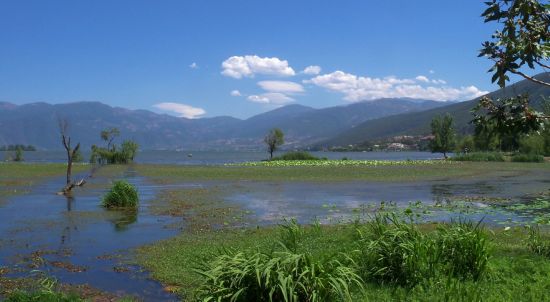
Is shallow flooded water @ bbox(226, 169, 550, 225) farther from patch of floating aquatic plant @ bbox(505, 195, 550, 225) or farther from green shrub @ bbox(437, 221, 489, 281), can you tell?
green shrub @ bbox(437, 221, 489, 281)

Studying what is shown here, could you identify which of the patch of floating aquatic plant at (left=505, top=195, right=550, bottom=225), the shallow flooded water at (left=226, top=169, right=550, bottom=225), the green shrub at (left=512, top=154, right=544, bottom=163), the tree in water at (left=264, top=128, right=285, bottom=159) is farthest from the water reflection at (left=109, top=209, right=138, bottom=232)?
the tree in water at (left=264, top=128, right=285, bottom=159)

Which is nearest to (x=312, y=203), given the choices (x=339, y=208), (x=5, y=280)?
(x=339, y=208)

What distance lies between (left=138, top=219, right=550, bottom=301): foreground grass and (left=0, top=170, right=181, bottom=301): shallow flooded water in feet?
2.42

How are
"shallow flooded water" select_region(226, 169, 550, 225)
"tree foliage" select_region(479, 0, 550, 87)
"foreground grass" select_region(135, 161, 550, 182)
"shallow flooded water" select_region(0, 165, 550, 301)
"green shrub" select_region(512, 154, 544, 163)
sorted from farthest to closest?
"green shrub" select_region(512, 154, 544, 163), "foreground grass" select_region(135, 161, 550, 182), "shallow flooded water" select_region(226, 169, 550, 225), "shallow flooded water" select_region(0, 165, 550, 301), "tree foliage" select_region(479, 0, 550, 87)

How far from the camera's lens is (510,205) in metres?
25.0

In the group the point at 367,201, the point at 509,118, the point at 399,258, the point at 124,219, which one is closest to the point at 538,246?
the point at 399,258

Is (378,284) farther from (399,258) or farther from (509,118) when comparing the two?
(509,118)

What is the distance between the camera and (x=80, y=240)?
17.4 metres

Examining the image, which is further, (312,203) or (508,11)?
(312,203)

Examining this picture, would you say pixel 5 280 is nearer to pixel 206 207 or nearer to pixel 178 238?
pixel 178 238

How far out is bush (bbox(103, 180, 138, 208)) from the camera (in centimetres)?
2625

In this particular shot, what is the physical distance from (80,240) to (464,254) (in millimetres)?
13015

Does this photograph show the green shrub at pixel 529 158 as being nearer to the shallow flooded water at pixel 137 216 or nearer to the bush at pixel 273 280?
the shallow flooded water at pixel 137 216

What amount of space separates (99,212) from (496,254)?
18784 mm
